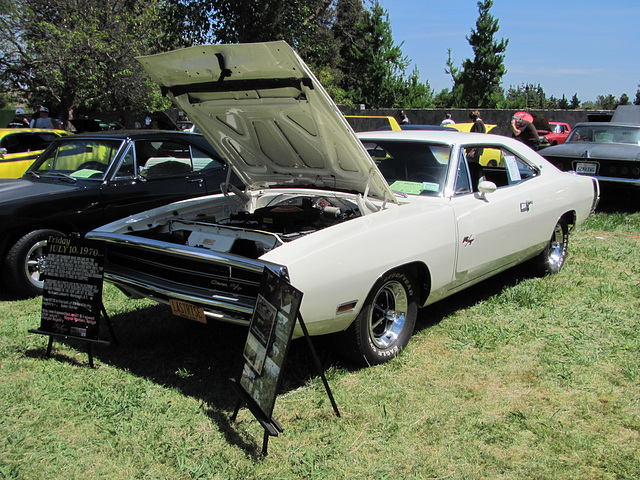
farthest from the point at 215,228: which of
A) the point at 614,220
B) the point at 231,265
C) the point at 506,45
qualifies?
the point at 506,45

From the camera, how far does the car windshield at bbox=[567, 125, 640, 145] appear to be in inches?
374

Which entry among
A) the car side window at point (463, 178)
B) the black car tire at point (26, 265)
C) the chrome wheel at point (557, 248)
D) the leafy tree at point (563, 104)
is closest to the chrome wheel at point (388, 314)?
the car side window at point (463, 178)

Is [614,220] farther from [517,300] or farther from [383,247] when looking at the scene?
[383,247]

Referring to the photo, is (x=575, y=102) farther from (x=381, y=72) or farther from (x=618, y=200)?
(x=618, y=200)

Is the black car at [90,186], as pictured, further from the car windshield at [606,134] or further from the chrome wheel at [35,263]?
the car windshield at [606,134]

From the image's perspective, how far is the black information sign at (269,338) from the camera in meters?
2.72

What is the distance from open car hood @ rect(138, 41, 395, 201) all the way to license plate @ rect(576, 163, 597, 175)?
6611 mm

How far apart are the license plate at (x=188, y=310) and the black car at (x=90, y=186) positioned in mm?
2047

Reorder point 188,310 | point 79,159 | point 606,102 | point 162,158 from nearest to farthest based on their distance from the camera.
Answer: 1. point 188,310
2. point 79,159
3. point 162,158
4. point 606,102

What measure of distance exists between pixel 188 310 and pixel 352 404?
45.7 inches

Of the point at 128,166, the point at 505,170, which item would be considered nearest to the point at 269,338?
the point at 505,170

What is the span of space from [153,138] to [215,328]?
2.72 meters

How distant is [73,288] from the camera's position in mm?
3832

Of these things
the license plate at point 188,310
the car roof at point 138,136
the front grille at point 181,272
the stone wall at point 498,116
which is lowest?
the license plate at point 188,310
